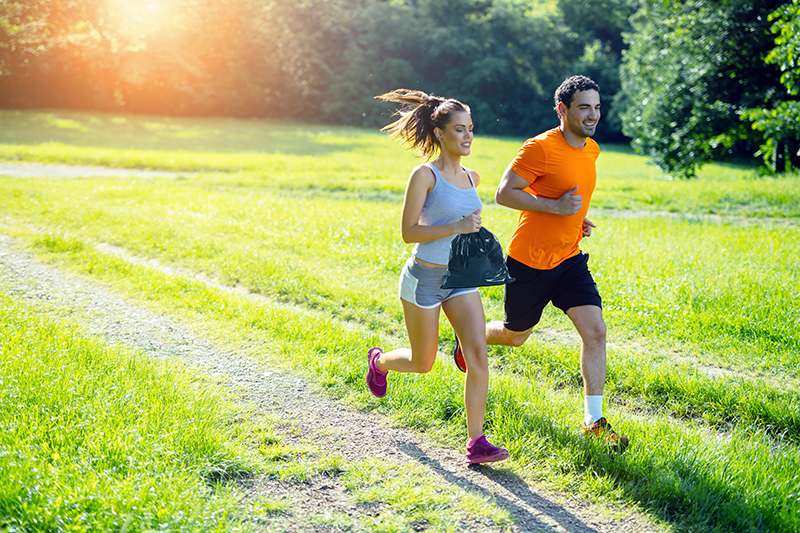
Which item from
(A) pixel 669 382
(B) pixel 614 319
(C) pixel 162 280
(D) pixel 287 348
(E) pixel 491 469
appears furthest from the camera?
(C) pixel 162 280

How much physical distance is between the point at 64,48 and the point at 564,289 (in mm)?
42304

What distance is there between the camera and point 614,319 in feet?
24.8

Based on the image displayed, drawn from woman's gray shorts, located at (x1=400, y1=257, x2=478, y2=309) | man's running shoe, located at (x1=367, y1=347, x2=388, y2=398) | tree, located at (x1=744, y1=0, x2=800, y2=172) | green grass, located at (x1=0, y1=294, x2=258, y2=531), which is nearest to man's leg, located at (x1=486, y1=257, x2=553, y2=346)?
woman's gray shorts, located at (x1=400, y1=257, x2=478, y2=309)

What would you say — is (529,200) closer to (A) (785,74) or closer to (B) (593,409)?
(B) (593,409)

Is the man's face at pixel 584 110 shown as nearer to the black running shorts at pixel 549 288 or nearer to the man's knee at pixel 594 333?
the black running shorts at pixel 549 288

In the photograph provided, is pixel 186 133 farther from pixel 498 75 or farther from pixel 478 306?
pixel 478 306

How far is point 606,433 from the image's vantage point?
4.68m

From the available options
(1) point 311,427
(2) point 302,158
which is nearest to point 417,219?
(1) point 311,427

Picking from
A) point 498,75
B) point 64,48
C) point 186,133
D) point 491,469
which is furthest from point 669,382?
point 498,75

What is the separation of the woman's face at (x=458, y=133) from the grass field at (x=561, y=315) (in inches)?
67.3

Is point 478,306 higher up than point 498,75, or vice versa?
point 498,75

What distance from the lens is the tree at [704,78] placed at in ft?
69.5

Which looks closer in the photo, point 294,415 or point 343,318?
point 294,415

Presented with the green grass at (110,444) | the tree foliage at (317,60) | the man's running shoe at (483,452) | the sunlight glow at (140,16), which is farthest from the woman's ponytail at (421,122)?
the tree foliage at (317,60)
